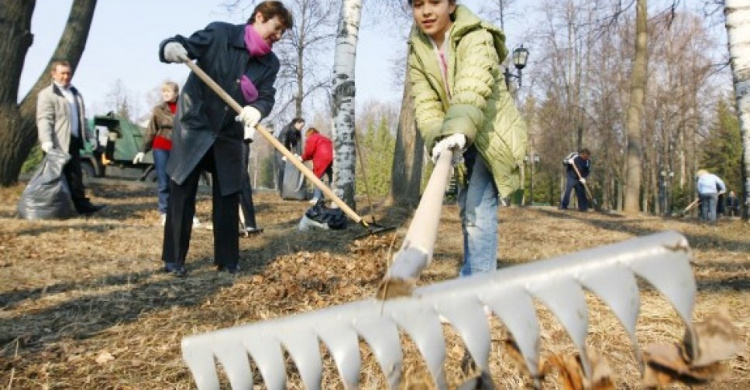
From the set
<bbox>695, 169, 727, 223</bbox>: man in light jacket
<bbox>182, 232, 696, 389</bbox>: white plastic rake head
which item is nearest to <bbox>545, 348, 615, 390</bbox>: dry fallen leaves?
<bbox>182, 232, 696, 389</bbox>: white plastic rake head

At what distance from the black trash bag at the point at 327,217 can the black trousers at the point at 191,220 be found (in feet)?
9.17

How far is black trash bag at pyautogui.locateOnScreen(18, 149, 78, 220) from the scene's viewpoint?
23.5 feet

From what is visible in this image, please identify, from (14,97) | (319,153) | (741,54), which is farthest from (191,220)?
(319,153)

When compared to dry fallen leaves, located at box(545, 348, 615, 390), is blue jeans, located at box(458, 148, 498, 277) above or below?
above

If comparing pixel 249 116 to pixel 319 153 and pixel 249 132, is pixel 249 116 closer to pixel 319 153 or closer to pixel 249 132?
pixel 249 132

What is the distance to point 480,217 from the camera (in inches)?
124

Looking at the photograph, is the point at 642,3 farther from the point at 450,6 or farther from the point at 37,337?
the point at 37,337

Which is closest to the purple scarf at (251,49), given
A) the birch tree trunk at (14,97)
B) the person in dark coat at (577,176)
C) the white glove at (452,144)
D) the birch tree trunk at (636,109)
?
the white glove at (452,144)

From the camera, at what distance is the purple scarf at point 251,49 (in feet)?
14.3

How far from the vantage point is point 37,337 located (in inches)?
115

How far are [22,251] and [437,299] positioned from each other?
5304 mm

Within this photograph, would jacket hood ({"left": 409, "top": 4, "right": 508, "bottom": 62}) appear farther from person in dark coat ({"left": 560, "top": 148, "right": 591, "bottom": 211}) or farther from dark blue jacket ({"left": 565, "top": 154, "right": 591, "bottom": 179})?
dark blue jacket ({"left": 565, "top": 154, "right": 591, "bottom": 179})

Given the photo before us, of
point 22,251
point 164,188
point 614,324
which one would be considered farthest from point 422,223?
point 164,188

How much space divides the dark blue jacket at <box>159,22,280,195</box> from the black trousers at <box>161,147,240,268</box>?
90mm
